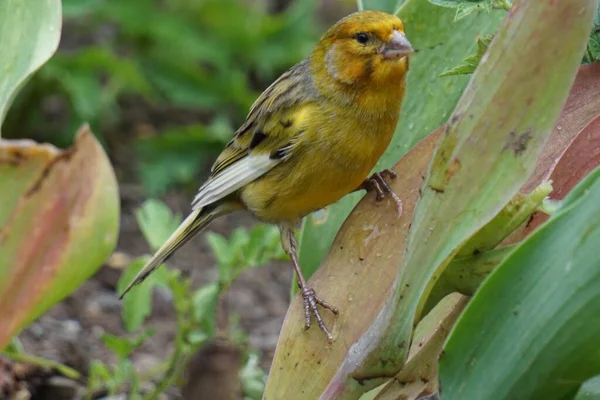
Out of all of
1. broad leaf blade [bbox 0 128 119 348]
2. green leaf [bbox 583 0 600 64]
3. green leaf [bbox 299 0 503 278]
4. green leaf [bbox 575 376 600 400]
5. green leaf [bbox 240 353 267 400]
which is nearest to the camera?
broad leaf blade [bbox 0 128 119 348]

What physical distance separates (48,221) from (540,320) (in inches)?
19.0

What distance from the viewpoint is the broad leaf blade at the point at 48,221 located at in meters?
0.93

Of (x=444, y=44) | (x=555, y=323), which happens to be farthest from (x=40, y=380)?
(x=555, y=323)

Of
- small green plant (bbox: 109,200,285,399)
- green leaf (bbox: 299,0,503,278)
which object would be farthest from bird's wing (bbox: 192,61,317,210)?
green leaf (bbox: 299,0,503,278)

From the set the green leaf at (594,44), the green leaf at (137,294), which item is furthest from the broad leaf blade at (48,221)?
the green leaf at (137,294)

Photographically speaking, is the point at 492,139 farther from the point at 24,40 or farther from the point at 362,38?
the point at 362,38

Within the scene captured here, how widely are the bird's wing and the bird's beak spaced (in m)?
0.24

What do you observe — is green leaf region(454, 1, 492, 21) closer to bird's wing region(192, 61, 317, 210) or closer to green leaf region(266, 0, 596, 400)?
green leaf region(266, 0, 596, 400)

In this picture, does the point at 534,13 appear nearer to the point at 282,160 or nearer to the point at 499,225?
the point at 499,225

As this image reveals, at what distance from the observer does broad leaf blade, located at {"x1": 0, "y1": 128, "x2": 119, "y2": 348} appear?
36.5 inches

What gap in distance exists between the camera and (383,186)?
153cm

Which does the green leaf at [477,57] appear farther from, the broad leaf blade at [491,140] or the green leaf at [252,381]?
the green leaf at [252,381]

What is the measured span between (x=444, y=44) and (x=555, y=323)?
790 millimetres

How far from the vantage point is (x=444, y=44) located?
5.49 feet
